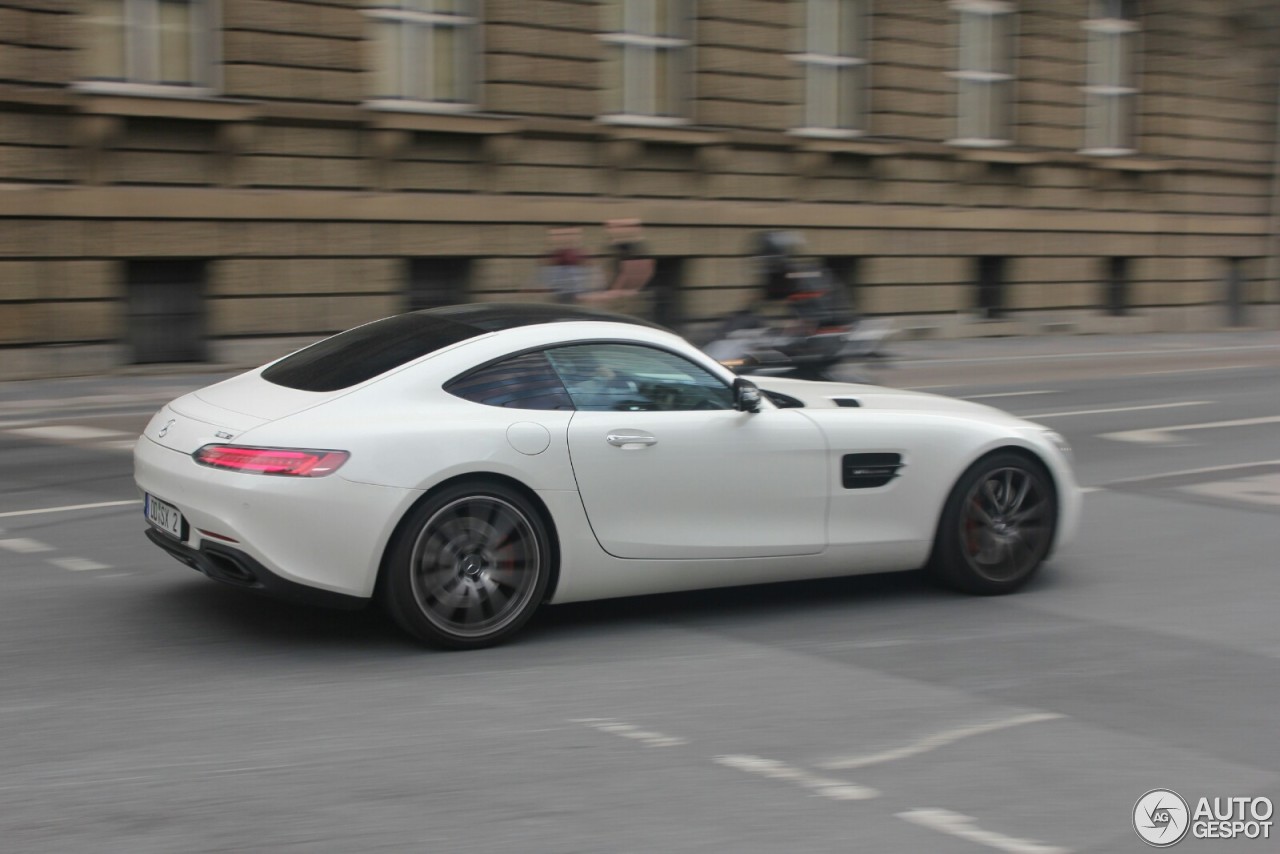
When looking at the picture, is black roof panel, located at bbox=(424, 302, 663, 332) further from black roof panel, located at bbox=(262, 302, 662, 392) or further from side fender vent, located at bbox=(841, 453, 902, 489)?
side fender vent, located at bbox=(841, 453, 902, 489)

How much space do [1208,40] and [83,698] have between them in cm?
2801

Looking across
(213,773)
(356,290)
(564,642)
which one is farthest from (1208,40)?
(213,773)

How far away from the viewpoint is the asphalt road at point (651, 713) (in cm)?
407

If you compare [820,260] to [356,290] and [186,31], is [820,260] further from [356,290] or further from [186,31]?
[186,31]

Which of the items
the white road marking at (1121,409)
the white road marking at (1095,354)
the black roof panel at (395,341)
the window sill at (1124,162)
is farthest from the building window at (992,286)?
the black roof panel at (395,341)

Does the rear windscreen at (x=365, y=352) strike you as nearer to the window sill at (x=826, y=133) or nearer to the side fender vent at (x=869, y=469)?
the side fender vent at (x=869, y=469)

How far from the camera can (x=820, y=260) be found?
75.5 feet

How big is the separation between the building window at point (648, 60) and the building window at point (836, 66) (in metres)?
2.33

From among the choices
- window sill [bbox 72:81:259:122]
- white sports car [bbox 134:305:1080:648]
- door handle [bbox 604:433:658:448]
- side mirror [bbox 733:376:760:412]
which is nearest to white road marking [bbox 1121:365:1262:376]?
window sill [bbox 72:81:259:122]

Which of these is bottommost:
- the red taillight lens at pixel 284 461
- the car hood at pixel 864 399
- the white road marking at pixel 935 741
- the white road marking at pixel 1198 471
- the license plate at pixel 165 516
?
the white road marking at pixel 935 741

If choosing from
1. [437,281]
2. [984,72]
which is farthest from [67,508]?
[984,72]

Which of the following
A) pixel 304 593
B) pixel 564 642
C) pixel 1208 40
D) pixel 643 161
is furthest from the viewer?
pixel 1208 40

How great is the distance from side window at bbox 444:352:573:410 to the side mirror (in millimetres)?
737

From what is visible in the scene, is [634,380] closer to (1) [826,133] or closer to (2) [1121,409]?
(2) [1121,409]
